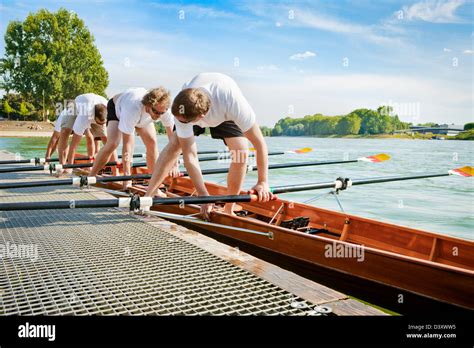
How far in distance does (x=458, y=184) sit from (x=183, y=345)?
1843 centimetres

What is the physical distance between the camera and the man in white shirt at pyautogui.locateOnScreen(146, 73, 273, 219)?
422 centimetres

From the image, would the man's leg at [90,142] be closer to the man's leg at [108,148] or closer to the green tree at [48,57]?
the man's leg at [108,148]

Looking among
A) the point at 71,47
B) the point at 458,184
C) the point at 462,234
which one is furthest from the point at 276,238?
the point at 71,47

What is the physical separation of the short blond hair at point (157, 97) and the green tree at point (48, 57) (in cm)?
5693

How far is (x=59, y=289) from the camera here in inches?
121

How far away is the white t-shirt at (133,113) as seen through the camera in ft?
22.3

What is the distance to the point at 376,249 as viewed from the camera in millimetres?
4535

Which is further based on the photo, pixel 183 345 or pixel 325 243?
pixel 325 243

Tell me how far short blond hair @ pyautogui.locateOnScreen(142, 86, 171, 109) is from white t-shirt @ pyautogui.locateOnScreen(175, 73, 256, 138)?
104 cm

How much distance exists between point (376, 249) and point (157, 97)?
3.37m

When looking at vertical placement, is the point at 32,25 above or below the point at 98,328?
above

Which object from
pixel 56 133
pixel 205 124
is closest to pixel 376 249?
pixel 205 124

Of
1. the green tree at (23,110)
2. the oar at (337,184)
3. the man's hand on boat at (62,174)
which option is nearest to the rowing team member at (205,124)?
Answer: the oar at (337,184)

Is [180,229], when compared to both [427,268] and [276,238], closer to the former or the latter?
[276,238]
